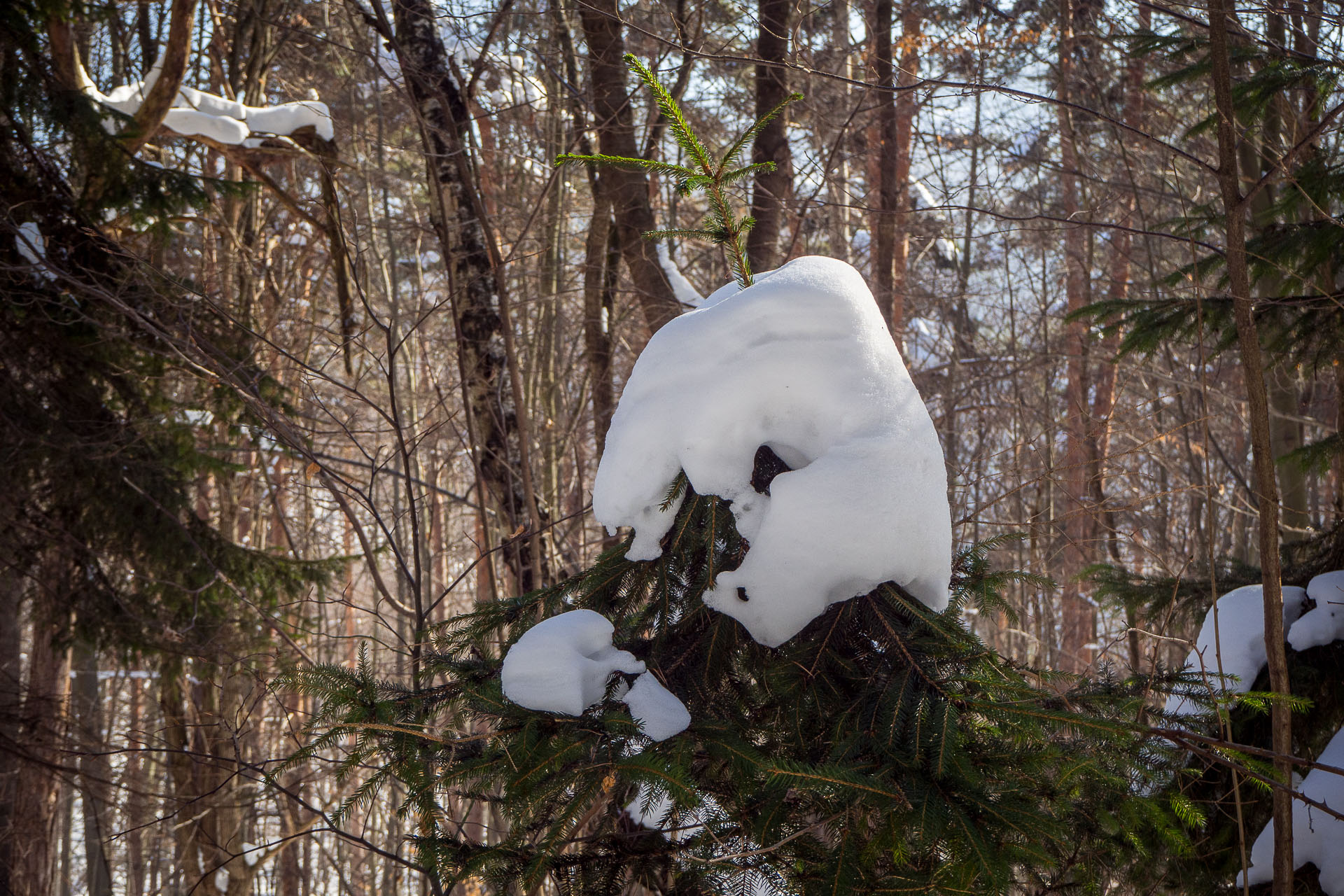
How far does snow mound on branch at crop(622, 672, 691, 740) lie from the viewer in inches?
55.9

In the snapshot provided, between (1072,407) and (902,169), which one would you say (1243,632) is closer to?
(1072,407)

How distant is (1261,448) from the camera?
2.19 meters

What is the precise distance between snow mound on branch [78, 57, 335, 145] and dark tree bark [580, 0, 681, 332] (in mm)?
1620

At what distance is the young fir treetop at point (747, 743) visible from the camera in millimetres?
1262

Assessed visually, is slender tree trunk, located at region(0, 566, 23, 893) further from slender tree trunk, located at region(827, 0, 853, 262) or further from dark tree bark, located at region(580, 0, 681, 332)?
slender tree trunk, located at region(827, 0, 853, 262)

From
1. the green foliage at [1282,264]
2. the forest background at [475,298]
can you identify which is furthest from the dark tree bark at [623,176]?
the green foliage at [1282,264]

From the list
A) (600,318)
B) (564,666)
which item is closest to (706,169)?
(564,666)

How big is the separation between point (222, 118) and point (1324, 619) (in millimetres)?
5696

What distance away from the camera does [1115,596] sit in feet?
12.3

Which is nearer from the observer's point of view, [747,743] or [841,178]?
[747,743]

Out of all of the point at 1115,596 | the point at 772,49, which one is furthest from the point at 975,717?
the point at 772,49

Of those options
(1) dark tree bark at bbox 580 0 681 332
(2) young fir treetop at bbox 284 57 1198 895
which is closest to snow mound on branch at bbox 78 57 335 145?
(1) dark tree bark at bbox 580 0 681 332

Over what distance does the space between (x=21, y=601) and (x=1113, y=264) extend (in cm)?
1050

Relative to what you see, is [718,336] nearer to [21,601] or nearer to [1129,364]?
[21,601]
